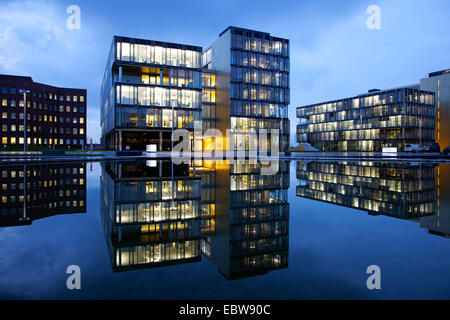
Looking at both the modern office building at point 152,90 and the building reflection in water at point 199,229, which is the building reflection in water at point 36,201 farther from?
the modern office building at point 152,90

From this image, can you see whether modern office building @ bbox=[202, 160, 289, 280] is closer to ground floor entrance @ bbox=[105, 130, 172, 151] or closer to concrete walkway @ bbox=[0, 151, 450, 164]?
concrete walkway @ bbox=[0, 151, 450, 164]

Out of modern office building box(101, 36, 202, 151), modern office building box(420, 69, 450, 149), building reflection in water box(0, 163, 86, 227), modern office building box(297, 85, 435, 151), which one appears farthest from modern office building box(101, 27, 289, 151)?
modern office building box(420, 69, 450, 149)

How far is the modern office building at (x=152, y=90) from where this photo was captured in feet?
193

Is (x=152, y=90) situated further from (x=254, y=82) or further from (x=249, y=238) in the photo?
(x=249, y=238)

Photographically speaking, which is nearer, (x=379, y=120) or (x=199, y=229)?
(x=199, y=229)

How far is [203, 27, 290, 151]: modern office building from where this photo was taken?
235ft

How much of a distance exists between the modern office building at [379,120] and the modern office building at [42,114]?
Result: 8727cm

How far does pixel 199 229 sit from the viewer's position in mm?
6059

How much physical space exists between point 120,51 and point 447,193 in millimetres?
59449

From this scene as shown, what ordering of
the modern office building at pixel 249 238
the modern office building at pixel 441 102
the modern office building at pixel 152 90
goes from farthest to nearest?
1. the modern office building at pixel 441 102
2. the modern office building at pixel 152 90
3. the modern office building at pixel 249 238

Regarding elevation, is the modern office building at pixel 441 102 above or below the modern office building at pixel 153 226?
above

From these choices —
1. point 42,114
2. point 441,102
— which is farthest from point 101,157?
point 441,102

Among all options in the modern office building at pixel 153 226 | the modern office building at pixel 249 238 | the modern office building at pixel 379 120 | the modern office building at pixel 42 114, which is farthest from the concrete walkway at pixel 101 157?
the modern office building at pixel 42 114

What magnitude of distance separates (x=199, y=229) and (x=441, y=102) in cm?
11114
